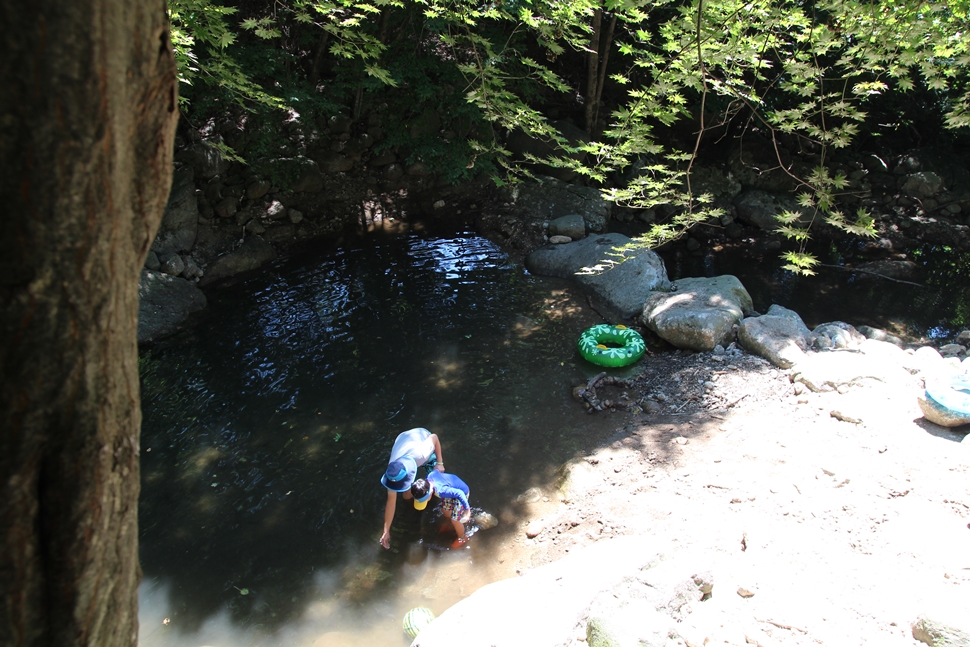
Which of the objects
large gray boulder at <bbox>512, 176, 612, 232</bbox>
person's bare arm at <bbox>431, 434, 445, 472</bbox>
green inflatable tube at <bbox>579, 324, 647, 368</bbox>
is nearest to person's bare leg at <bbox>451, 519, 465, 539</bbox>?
person's bare arm at <bbox>431, 434, 445, 472</bbox>

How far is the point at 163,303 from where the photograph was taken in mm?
7574

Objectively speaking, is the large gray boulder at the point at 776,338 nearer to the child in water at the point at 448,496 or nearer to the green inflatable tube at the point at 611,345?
the green inflatable tube at the point at 611,345

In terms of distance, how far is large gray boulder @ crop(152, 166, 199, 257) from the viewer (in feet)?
27.1

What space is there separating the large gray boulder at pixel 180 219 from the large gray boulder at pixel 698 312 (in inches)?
258

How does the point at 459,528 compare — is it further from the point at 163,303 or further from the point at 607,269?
the point at 163,303

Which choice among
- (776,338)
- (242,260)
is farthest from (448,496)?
(242,260)

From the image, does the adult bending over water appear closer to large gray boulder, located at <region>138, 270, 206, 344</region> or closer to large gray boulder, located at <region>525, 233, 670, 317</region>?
large gray boulder, located at <region>525, 233, 670, 317</region>

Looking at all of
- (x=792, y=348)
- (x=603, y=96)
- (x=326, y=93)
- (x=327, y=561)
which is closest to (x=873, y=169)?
(x=603, y=96)

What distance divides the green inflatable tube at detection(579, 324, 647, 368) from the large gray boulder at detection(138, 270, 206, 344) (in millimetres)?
5145

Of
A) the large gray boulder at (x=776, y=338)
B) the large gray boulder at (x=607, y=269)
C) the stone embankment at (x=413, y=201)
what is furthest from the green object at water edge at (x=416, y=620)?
the stone embankment at (x=413, y=201)

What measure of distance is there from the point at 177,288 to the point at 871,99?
12.8m

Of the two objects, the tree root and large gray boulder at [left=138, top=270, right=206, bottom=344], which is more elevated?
the tree root

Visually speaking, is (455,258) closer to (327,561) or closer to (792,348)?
(792,348)

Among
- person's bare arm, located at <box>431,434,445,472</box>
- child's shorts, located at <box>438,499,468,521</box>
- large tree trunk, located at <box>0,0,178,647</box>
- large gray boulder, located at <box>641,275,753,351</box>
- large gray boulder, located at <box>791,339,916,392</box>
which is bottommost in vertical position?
child's shorts, located at <box>438,499,468,521</box>
